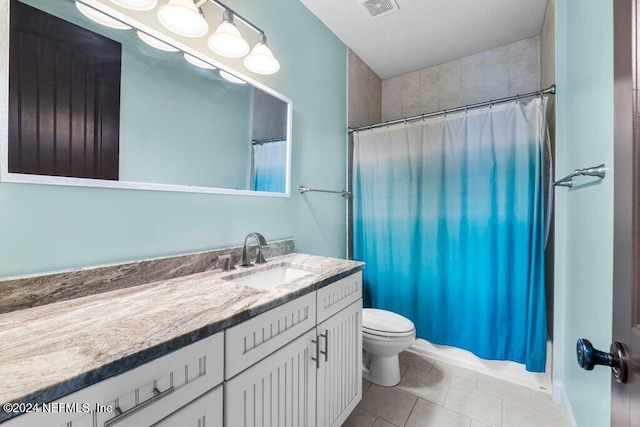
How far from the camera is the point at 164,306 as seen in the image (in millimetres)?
766

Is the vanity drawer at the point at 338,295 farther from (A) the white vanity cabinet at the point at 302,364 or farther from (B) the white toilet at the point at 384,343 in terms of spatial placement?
(B) the white toilet at the point at 384,343

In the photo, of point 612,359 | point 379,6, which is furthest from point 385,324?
point 379,6

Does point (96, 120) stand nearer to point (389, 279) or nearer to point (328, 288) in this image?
point (328, 288)

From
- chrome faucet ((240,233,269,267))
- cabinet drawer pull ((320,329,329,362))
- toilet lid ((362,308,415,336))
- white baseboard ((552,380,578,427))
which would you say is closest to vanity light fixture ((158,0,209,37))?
chrome faucet ((240,233,269,267))

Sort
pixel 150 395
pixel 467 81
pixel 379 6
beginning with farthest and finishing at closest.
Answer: pixel 467 81 < pixel 379 6 < pixel 150 395

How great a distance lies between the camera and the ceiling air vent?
1.77 m

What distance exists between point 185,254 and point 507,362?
2.08 meters

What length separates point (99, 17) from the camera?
0.94m

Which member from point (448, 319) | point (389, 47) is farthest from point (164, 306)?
point (389, 47)

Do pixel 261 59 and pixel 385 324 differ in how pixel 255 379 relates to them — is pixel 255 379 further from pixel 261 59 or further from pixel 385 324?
pixel 261 59

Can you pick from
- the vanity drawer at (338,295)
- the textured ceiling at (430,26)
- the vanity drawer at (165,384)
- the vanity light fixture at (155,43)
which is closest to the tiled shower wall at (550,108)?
the textured ceiling at (430,26)

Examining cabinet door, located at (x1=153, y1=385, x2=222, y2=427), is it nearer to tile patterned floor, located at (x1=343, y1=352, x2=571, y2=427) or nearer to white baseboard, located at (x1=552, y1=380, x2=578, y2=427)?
tile patterned floor, located at (x1=343, y1=352, x2=571, y2=427)

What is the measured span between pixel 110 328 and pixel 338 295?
0.83m

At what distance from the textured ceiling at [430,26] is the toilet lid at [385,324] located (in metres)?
2.14
